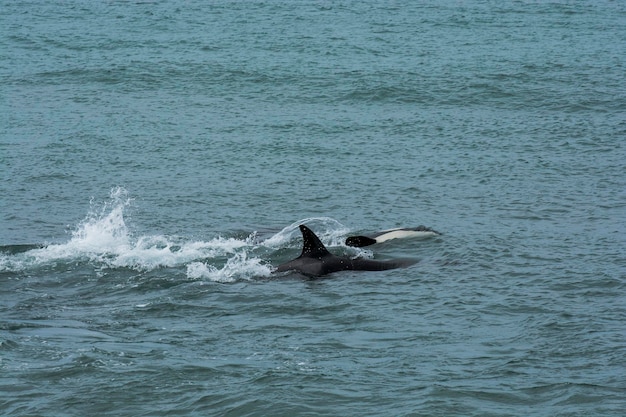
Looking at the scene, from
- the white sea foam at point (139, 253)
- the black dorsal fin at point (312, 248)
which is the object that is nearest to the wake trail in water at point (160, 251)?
the white sea foam at point (139, 253)

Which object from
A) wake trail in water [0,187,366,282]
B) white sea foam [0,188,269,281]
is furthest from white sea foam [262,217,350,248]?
white sea foam [0,188,269,281]

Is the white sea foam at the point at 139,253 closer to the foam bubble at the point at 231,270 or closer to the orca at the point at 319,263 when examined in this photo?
the foam bubble at the point at 231,270

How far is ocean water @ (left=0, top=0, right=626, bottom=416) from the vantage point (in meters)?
15.6

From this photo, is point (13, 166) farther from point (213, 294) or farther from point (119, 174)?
point (213, 294)

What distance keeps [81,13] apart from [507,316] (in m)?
40.6

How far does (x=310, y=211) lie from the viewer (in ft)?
85.7

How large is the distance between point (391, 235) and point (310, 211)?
3.24 meters

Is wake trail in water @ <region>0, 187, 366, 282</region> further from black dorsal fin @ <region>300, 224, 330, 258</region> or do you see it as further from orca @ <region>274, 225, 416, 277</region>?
black dorsal fin @ <region>300, 224, 330, 258</region>

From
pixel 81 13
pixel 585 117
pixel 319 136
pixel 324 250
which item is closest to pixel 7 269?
pixel 324 250

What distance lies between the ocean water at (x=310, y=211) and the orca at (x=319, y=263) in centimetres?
32

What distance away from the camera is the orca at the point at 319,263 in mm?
20942

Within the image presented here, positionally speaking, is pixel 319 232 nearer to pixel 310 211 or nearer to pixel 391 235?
pixel 310 211

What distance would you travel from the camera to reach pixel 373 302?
63.0 feet

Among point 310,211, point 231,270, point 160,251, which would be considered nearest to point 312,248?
point 231,270
